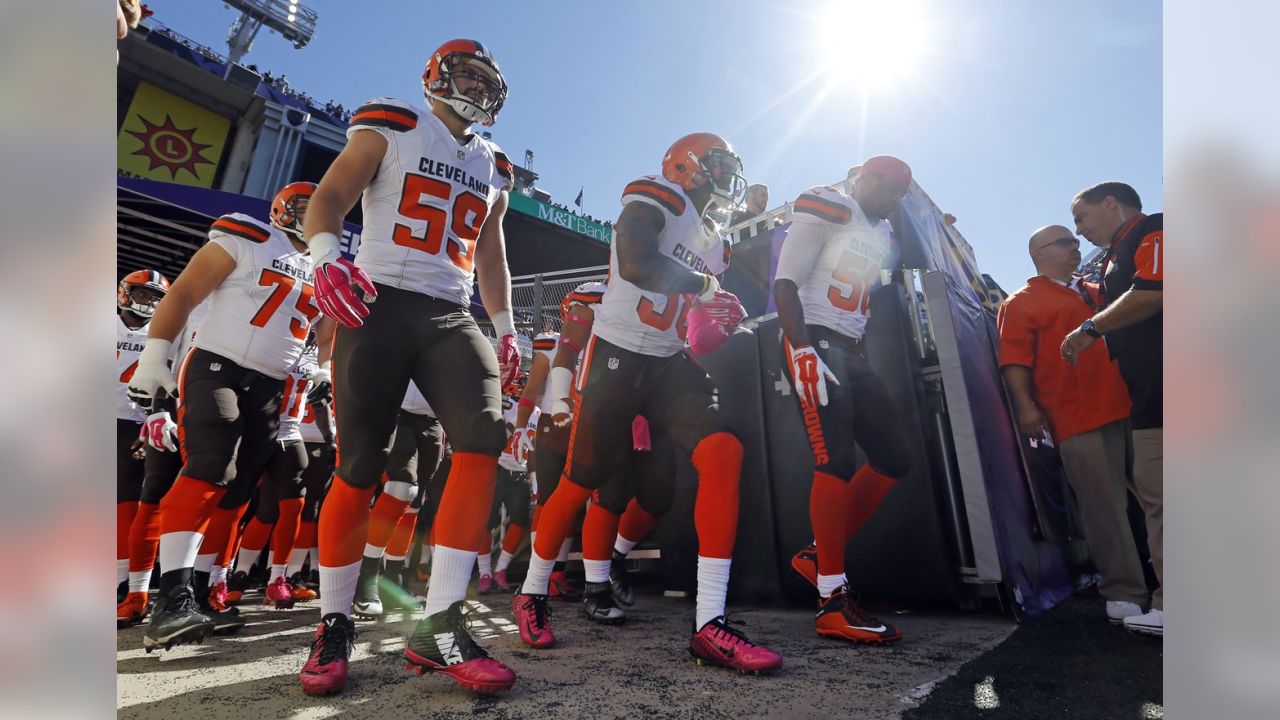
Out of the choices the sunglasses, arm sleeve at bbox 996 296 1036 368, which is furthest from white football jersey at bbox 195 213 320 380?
the sunglasses

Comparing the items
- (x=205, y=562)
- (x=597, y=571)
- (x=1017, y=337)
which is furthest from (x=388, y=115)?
(x=1017, y=337)

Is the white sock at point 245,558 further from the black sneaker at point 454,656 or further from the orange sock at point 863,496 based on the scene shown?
the orange sock at point 863,496

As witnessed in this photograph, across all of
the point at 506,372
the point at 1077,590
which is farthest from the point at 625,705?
the point at 1077,590

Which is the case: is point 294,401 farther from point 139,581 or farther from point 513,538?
point 513,538

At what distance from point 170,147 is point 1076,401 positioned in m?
25.5

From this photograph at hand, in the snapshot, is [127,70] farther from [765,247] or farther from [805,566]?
[805,566]

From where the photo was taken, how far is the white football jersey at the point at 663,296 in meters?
3.01

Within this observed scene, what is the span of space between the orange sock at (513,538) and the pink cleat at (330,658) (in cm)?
368

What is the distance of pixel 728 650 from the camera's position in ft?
7.46

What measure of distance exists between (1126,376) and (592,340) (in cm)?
236

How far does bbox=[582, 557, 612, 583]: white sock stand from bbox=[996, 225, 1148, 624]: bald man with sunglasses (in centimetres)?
228

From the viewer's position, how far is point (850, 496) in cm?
328

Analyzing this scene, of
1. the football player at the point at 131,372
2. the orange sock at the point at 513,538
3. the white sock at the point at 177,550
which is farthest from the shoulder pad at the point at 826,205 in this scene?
the football player at the point at 131,372

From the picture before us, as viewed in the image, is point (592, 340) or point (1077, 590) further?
point (1077, 590)
